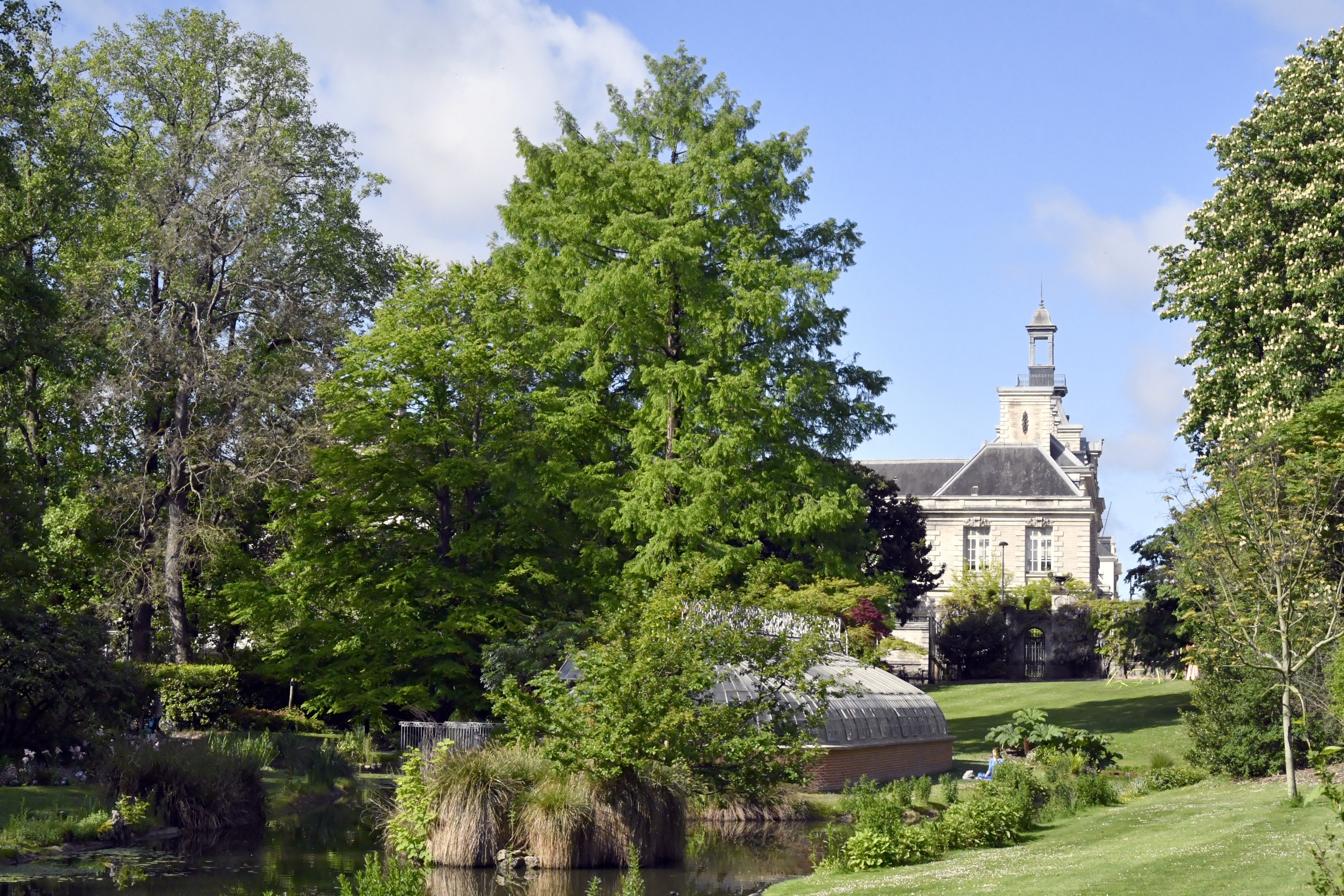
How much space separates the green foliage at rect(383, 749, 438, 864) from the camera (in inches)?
772

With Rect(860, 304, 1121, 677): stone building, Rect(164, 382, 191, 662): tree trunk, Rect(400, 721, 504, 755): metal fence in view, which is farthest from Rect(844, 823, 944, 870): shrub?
Rect(860, 304, 1121, 677): stone building

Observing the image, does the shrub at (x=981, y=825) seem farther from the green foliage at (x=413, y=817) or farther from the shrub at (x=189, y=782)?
the shrub at (x=189, y=782)

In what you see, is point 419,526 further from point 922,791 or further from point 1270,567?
point 1270,567

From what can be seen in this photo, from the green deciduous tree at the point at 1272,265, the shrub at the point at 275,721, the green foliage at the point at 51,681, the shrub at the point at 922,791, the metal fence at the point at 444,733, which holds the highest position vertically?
the green deciduous tree at the point at 1272,265

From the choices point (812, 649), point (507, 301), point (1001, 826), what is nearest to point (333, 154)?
point (507, 301)

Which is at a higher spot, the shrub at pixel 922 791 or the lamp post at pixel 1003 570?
the lamp post at pixel 1003 570

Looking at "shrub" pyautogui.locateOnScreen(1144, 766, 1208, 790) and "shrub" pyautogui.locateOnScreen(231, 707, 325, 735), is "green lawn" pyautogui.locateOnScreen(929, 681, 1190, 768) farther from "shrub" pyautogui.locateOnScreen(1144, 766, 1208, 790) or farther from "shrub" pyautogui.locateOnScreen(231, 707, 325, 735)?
"shrub" pyautogui.locateOnScreen(231, 707, 325, 735)

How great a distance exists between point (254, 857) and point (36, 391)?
55.0ft

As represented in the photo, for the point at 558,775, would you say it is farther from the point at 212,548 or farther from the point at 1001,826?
the point at 212,548

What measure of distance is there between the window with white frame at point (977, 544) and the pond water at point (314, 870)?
74125 millimetres

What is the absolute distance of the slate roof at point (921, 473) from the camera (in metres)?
102

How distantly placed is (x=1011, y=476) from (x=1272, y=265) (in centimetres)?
6314

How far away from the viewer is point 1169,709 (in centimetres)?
4544

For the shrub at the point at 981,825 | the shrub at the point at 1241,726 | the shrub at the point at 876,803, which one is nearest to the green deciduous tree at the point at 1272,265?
the shrub at the point at 1241,726
